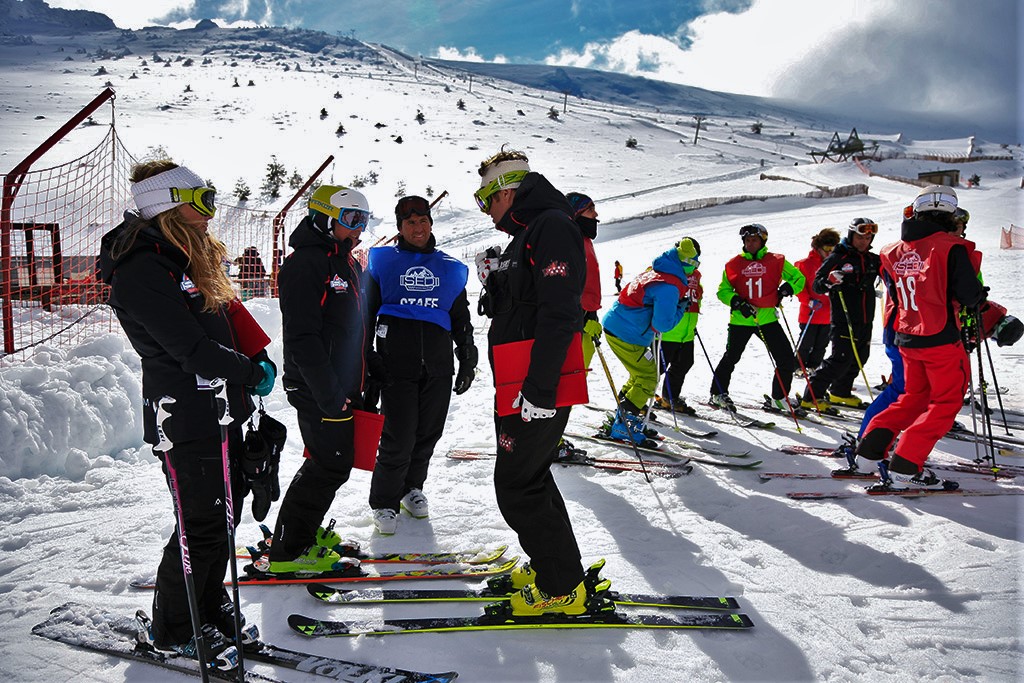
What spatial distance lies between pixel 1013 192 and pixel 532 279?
1164 inches

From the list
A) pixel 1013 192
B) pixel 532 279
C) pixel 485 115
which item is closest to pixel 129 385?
pixel 532 279

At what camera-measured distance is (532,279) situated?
2.87 metres

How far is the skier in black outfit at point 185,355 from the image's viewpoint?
244 centimetres

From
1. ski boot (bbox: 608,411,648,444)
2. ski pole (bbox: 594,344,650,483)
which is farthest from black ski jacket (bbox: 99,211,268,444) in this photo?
ski boot (bbox: 608,411,648,444)

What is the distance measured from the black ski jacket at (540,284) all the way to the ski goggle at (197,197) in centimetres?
127

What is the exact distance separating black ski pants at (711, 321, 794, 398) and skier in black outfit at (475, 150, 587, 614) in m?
4.72

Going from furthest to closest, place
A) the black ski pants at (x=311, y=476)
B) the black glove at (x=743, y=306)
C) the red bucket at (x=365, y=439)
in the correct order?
the black glove at (x=743, y=306) → the red bucket at (x=365, y=439) → the black ski pants at (x=311, y=476)

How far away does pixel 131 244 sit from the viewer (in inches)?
96.4

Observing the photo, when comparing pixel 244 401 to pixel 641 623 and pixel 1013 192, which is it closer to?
pixel 641 623

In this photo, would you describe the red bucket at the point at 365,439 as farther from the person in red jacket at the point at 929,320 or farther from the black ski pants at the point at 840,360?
the black ski pants at the point at 840,360

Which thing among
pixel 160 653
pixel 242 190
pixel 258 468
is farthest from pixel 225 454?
pixel 242 190

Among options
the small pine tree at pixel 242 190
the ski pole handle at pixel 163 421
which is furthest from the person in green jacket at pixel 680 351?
the small pine tree at pixel 242 190

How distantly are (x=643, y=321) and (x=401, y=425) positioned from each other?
107 inches

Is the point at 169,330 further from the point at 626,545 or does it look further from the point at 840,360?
the point at 840,360
